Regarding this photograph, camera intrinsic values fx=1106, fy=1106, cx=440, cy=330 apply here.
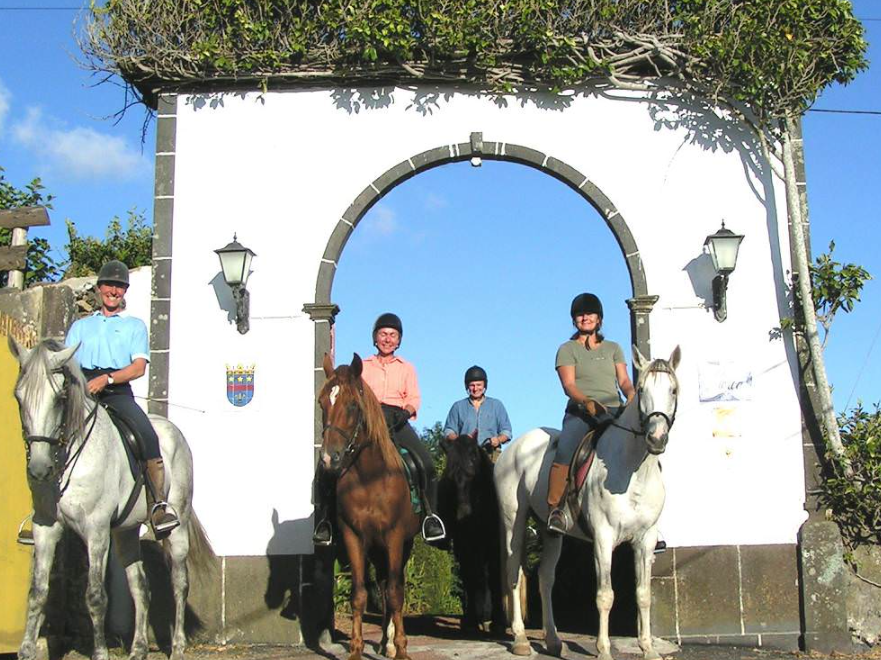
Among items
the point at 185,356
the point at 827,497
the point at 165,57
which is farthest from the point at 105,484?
the point at 827,497

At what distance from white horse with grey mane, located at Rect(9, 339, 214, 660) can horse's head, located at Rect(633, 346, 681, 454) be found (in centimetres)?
361

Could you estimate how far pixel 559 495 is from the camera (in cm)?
862

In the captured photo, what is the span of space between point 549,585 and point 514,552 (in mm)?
445

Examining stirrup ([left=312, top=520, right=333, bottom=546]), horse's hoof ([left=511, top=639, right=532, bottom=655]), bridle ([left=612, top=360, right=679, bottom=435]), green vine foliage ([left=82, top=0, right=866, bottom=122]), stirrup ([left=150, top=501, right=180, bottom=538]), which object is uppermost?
green vine foliage ([left=82, top=0, right=866, bottom=122])

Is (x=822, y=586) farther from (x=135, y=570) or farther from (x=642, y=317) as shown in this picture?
(x=135, y=570)

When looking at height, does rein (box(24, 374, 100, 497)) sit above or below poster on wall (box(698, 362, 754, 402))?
below

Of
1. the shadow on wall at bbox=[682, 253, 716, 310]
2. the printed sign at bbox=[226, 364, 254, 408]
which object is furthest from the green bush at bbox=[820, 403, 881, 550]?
the printed sign at bbox=[226, 364, 254, 408]

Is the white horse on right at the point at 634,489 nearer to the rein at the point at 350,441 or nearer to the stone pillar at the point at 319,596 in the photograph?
the rein at the point at 350,441

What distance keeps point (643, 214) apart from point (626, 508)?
3495 mm

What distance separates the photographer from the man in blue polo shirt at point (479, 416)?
1105cm

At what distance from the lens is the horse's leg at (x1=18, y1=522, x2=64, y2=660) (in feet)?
23.3

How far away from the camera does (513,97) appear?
35.2 ft

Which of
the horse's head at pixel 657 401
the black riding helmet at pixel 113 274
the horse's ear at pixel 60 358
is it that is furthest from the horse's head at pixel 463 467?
the horse's ear at pixel 60 358

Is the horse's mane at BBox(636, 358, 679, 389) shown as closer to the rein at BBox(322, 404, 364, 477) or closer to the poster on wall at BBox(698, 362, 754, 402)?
the rein at BBox(322, 404, 364, 477)
